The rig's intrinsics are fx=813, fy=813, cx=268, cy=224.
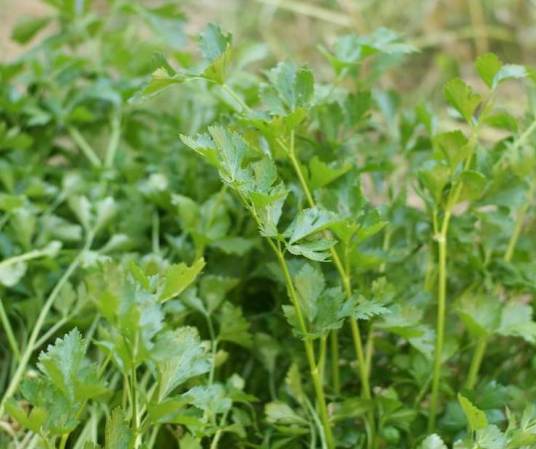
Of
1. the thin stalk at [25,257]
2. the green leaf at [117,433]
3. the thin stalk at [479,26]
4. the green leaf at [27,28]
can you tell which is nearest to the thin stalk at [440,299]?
the green leaf at [117,433]

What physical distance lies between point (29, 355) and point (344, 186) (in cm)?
29

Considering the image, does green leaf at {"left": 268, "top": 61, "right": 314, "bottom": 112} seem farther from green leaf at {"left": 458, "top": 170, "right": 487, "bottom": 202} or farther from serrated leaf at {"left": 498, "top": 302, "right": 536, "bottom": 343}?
serrated leaf at {"left": 498, "top": 302, "right": 536, "bottom": 343}

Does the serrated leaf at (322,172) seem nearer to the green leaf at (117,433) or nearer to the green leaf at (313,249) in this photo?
the green leaf at (313,249)

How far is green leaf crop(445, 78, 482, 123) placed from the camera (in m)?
0.58

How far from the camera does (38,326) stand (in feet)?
2.23

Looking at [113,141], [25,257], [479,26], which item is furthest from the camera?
[479,26]

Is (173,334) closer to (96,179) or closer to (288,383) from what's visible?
(288,383)

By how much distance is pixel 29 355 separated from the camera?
0.67 meters

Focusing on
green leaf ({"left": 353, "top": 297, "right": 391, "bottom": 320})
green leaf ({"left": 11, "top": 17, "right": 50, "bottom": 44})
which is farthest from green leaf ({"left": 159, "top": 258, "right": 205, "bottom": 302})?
green leaf ({"left": 11, "top": 17, "right": 50, "bottom": 44})

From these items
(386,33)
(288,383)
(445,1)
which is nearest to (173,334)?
(288,383)

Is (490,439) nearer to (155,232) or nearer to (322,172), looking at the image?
(322,172)

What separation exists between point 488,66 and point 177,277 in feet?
0.92

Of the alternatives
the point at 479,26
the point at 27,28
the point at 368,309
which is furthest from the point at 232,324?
the point at 479,26

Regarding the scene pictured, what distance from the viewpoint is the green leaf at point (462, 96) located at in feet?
1.92
